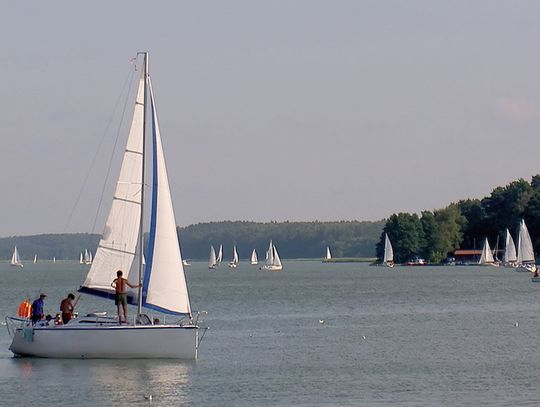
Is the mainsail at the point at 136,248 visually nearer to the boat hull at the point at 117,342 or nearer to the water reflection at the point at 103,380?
the boat hull at the point at 117,342

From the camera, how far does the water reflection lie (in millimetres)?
32688

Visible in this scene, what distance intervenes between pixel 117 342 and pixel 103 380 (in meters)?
2.82

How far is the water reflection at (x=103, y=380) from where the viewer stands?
32688 mm

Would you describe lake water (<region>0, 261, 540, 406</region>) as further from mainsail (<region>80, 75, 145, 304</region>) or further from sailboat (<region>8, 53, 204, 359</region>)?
mainsail (<region>80, 75, 145, 304</region>)

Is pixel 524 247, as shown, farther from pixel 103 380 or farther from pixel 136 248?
pixel 103 380

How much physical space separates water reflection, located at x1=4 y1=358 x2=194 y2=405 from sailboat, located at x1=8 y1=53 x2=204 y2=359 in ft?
1.44

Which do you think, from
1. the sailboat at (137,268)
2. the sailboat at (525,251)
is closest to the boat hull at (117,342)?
the sailboat at (137,268)

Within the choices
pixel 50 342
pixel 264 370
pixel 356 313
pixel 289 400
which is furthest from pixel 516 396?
pixel 356 313

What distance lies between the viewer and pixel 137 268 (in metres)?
39.2

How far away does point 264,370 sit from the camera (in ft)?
127

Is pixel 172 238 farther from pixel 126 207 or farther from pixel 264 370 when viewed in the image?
pixel 264 370

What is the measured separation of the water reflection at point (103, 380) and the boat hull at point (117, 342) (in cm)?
23

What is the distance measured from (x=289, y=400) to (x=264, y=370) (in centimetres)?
659

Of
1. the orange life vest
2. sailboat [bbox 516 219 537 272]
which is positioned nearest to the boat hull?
the orange life vest
